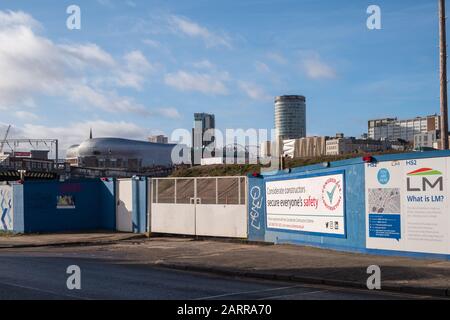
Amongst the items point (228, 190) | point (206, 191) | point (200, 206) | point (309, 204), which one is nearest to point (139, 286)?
point (309, 204)

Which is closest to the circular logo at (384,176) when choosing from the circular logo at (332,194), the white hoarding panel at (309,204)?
the white hoarding panel at (309,204)

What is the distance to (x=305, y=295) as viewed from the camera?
11.4m

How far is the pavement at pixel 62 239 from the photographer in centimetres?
2442

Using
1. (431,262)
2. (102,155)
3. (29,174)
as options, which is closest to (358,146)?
(102,155)

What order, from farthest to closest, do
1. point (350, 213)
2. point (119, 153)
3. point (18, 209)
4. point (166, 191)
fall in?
point (119, 153) < point (18, 209) < point (166, 191) < point (350, 213)

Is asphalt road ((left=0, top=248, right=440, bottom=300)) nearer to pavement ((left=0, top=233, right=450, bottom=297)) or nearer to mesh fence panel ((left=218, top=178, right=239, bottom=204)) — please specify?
pavement ((left=0, top=233, right=450, bottom=297))

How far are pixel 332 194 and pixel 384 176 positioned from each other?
248 centimetres

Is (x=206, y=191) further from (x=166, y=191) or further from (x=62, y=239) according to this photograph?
(x=62, y=239)

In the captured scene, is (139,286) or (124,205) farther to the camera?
(124,205)

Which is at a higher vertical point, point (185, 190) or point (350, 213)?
point (185, 190)

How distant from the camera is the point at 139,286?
12.4m

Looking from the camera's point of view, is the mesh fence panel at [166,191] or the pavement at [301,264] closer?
the pavement at [301,264]

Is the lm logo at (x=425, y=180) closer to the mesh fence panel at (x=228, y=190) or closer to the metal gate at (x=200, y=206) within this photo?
the metal gate at (x=200, y=206)

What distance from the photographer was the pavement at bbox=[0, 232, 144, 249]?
24422 millimetres
